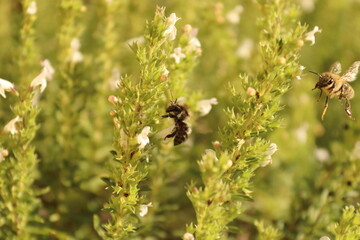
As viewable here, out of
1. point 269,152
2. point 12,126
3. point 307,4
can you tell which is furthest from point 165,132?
point 307,4

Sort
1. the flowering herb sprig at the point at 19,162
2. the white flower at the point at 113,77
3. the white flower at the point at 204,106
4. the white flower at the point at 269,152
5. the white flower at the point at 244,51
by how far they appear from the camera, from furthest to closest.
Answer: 1. the white flower at the point at 244,51
2. the white flower at the point at 113,77
3. the white flower at the point at 204,106
4. the flowering herb sprig at the point at 19,162
5. the white flower at the point at 269,152

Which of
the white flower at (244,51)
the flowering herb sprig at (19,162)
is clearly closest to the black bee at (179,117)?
the flowering herb sprig at (19,162)

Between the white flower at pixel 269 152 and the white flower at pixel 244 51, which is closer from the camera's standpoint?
the white flower at pixel 269 152

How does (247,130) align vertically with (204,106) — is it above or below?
below

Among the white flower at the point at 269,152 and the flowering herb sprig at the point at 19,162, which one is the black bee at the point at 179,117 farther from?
the flowering herb sprig at the point at 19,162

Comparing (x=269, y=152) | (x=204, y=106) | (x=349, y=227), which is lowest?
(x=349, y=227)

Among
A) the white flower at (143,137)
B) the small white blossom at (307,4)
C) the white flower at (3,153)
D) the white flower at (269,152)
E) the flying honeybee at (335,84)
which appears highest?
the small white blossom at (307,4)

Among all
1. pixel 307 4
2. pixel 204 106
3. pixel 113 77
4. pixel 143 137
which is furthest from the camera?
pixel 307 4

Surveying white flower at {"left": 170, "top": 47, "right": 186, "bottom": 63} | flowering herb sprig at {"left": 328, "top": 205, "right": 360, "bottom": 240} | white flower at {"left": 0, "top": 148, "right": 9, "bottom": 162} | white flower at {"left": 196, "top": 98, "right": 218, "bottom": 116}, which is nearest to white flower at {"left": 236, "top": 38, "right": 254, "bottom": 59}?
white flower at {"left": 196, "top": 98, "right": 218, "bottom": 116}

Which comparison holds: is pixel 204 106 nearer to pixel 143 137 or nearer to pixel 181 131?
pixel 181 131
